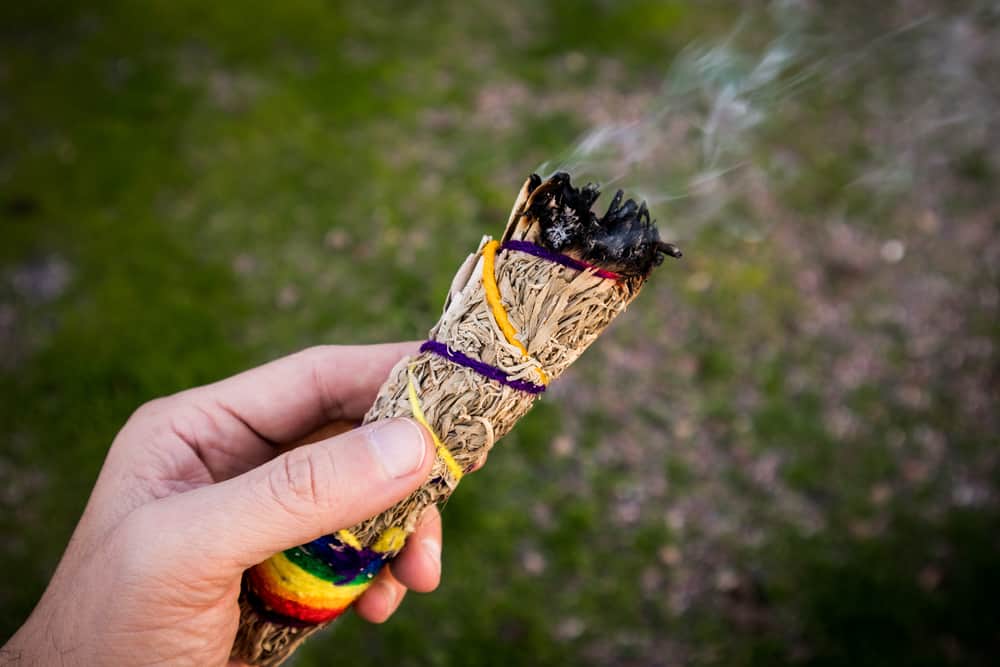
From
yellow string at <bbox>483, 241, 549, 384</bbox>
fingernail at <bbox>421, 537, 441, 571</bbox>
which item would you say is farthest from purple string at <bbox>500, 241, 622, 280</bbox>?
fingernail at <bbox>421, 537, 441, 571</bbox>

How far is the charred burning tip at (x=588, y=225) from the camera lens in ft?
7.25

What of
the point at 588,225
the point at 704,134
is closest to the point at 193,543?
the point at 588,225

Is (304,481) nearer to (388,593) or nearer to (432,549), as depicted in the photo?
(432,549)

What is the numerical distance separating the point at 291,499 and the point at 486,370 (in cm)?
77

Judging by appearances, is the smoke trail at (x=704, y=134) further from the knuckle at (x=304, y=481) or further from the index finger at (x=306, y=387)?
the knuckle at (x=304, y=481)

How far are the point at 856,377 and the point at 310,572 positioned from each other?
512cm

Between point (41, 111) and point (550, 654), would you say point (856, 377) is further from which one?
point (41, 111)

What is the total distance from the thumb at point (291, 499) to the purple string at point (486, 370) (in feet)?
0.90

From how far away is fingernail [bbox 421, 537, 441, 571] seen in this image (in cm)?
337

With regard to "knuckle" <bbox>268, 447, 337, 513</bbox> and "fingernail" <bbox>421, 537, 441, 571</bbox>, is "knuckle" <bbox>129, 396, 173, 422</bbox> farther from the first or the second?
"fingernail" <bbox>421, 537, 441, 571</bbox>

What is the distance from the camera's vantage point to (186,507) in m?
2.34

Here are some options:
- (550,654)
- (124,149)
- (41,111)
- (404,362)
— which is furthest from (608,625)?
(41,111)

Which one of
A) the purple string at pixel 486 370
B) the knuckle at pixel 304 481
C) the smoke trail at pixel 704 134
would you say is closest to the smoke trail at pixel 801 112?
the smoke trail at pixel 704 134

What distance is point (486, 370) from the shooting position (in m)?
2.36
